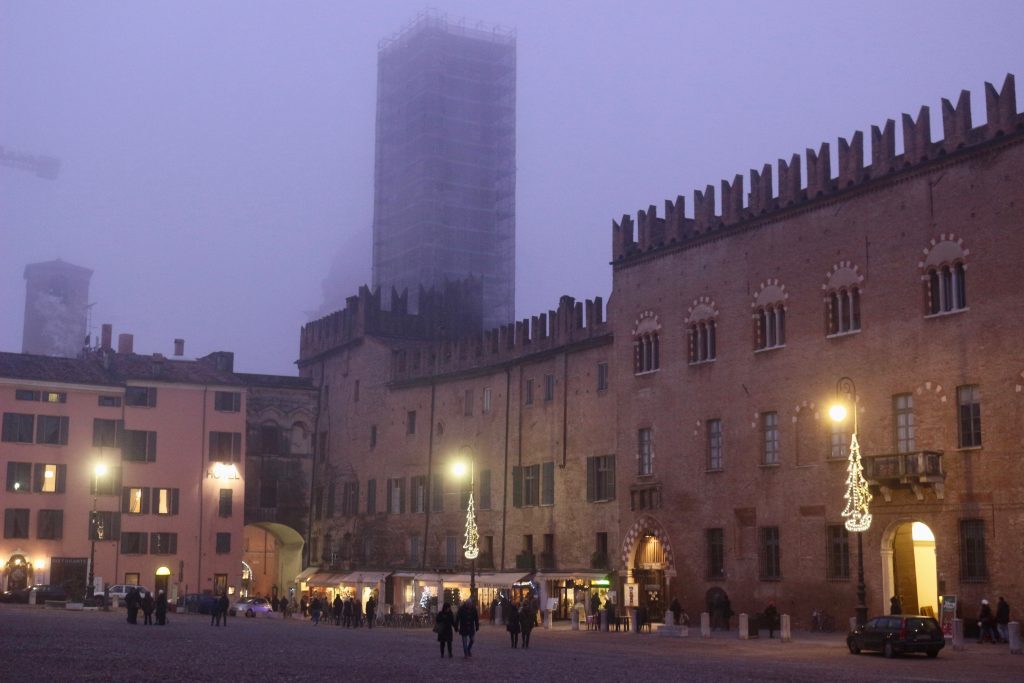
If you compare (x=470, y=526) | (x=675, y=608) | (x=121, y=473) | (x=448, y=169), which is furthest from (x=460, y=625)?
(x=448, y=169)

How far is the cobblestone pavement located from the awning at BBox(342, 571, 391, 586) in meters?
22.0

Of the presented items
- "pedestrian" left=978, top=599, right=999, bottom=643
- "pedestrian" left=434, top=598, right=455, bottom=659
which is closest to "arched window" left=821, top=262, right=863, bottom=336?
"pedestrian" left=978, top=599, right=999, bottom=643

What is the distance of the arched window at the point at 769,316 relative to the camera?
41.3m

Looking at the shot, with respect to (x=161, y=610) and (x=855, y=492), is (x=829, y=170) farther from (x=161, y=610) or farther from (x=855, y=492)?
(x=161, y=610)

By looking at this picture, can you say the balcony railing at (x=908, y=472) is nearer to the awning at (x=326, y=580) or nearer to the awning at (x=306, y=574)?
the awning at (x=326, y=580)

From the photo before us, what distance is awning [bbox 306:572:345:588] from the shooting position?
212 ft

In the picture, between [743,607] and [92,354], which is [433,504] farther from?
[92,354]

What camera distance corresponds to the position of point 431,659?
2753 centimetres

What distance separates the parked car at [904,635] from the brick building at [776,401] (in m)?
5.43

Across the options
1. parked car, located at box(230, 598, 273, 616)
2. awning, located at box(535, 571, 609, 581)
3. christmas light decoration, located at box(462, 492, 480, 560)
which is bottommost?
parked car, located at box(230, 598, 273, 616)

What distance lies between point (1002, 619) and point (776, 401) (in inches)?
420

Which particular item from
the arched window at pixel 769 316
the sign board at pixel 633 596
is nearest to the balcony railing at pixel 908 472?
the arched window at pixel 769 316

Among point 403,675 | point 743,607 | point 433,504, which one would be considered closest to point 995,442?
point 743,607

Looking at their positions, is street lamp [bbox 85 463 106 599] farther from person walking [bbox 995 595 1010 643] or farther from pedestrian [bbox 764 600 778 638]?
→ person walking [bbox 995 595 1010 643]
